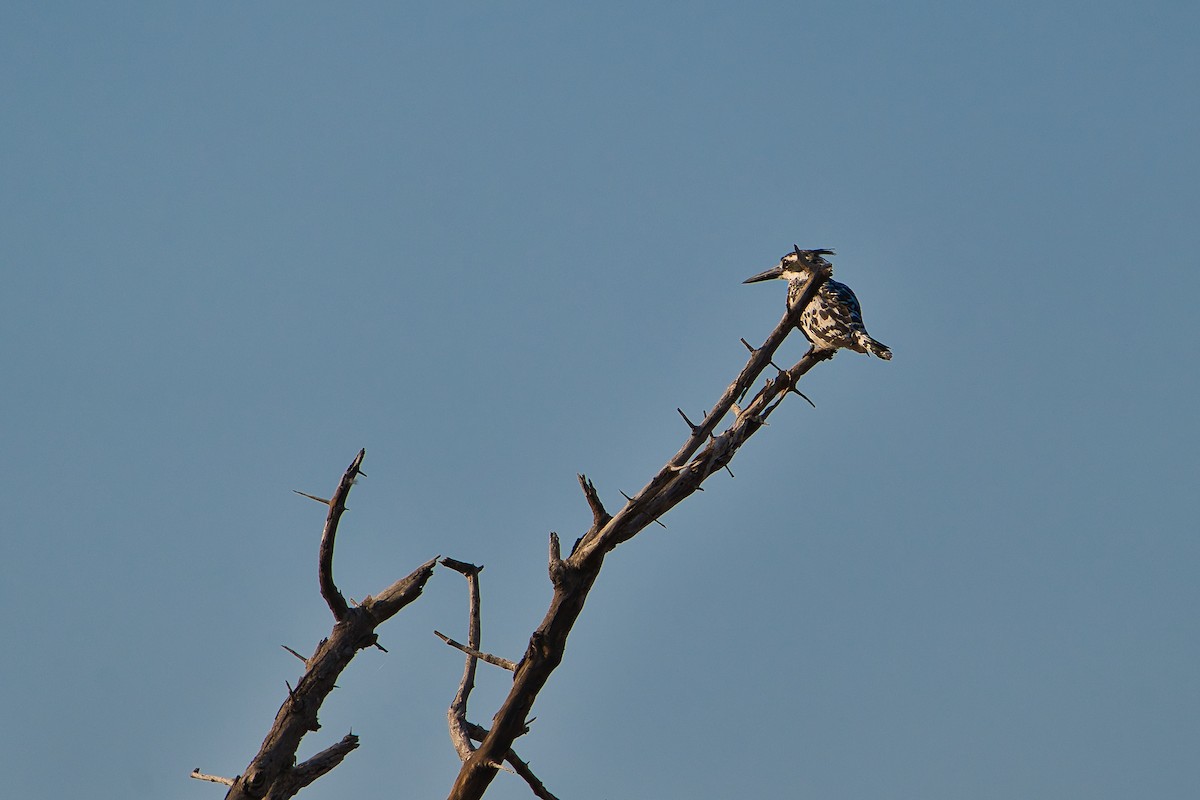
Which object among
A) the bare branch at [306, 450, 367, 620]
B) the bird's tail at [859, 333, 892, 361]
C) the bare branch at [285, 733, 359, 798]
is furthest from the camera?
the bird's tail at [859, 333, 892, 361]

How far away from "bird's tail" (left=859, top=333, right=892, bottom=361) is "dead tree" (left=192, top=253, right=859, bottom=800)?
3134 millimetres

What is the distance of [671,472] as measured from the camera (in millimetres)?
8227

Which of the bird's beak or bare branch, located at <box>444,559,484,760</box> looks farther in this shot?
the bird's beak

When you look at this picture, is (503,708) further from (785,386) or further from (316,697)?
(785,386)

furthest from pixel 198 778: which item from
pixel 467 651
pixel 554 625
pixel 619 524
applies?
pixel 619 524

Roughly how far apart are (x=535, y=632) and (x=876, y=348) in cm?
526

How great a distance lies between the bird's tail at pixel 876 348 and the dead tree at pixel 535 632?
313 centimetres

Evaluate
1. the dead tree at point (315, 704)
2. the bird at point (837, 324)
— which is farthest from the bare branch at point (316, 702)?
the bird at point (837, 324)

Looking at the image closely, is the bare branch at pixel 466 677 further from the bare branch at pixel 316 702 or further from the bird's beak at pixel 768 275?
the bird's beak at pixel 768 275

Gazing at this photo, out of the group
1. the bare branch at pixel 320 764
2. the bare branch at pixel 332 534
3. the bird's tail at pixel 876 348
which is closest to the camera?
the bare branch at pixel 332 534

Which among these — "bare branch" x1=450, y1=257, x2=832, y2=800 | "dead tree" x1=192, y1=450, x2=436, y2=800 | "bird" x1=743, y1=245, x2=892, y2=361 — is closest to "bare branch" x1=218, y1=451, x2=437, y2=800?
"dead tree" x1=192, y1=450, x2=436, y2=800

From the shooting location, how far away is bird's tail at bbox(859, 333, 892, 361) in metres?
12.1

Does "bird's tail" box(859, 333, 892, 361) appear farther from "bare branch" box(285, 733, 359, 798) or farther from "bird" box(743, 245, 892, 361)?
"bare branch" box(285, 733, 359, 798)

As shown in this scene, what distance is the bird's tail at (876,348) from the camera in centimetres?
1209
